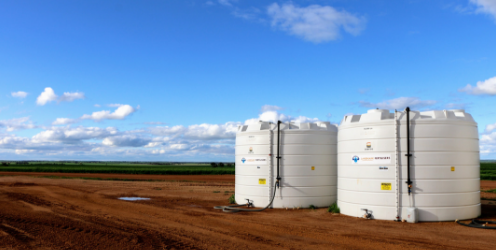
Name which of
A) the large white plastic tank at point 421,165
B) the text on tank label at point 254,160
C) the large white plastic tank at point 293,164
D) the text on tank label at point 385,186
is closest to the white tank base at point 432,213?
the large white plastic tank at point 421,165

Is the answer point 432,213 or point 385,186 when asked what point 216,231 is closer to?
point 385,186

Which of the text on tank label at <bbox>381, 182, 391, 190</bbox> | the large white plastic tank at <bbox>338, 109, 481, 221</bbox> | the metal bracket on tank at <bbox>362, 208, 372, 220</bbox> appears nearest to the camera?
the large white plastic tank at <bbox>338, 109, 481, 221</bbox>

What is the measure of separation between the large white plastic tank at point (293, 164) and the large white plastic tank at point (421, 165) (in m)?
3.06

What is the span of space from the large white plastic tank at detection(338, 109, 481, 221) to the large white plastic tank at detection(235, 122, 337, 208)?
10.0 feet

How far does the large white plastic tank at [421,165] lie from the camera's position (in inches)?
520

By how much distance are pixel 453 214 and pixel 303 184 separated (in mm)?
6226

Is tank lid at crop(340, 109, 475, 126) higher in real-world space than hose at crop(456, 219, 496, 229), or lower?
higher

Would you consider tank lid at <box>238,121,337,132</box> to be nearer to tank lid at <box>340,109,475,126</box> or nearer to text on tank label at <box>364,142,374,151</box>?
tank lid at <box>340,109,475,126</box>

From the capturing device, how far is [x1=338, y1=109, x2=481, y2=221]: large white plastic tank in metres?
13.2

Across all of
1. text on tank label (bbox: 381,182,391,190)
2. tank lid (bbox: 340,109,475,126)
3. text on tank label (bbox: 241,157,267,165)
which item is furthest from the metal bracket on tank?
text on tank label (bbox: 241,157,267,165)

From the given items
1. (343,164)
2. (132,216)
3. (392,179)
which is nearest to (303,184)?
(343,164)

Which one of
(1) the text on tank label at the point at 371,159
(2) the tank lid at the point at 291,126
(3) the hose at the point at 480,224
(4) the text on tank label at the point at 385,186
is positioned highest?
(2) the tank lid at the point at 291,126

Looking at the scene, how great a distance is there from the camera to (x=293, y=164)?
17.0 meters

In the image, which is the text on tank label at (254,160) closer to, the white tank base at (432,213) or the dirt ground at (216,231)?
the dirt ground at (216,231)
